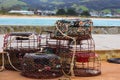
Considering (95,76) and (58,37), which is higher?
(58,37)

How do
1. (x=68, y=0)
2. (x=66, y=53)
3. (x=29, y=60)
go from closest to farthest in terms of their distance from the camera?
1. (x=29, y=60)
2. (x=66, y=53)
3. (x=68, y=0)

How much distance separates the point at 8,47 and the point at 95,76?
1.80 m

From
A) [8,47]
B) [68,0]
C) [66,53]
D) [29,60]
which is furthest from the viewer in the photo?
[68,0]

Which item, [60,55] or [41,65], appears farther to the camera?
[60,55]

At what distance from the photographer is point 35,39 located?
9.73 metres

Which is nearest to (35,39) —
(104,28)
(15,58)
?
(15,58)

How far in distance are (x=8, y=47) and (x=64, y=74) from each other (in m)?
1.40

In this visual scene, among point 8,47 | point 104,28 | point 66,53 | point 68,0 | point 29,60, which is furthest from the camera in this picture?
point 68,0

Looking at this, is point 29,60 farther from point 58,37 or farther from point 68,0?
point 68,0

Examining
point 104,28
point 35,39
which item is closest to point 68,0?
point 104,28

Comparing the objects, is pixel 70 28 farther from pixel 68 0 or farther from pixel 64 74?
pixel 68 0

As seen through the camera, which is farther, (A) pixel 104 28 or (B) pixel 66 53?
(A) pixel 104 28

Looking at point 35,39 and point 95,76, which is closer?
point 95,76

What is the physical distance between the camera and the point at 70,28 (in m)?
8.45
